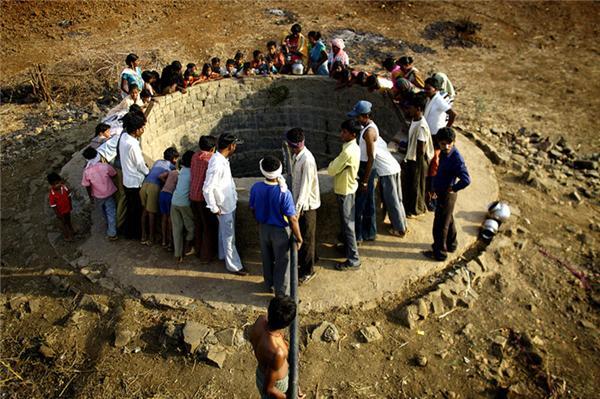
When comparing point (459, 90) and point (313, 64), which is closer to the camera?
point (313, 64)

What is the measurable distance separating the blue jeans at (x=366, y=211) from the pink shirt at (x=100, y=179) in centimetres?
278

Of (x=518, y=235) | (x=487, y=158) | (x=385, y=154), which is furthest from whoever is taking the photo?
(x=487, y=158)

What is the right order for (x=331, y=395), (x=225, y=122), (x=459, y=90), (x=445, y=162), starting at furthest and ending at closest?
(x=459, y=90) → (x=225, y=122) → (x=445, y=162) → (x=331, y=395)

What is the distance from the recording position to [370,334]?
4.94 metres

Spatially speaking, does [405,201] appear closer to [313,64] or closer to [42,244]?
[313,64]

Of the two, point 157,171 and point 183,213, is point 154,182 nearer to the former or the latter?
point 157,171

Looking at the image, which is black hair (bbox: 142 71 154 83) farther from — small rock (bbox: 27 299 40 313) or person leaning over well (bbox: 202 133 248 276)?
small rock (bbox: 27 299 40 313)

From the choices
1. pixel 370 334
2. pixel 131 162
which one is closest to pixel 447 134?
pixel 370 334

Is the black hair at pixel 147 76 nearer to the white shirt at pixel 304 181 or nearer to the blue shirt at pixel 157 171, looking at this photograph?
the blue shirt at pixel 157 171

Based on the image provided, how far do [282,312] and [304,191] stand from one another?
6.25 ft

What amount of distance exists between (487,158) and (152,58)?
26.6 ft

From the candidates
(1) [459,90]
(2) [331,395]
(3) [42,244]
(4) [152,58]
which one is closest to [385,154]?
(2) [331,395]

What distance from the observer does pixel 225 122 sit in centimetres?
862

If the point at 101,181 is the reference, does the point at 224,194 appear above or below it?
above
